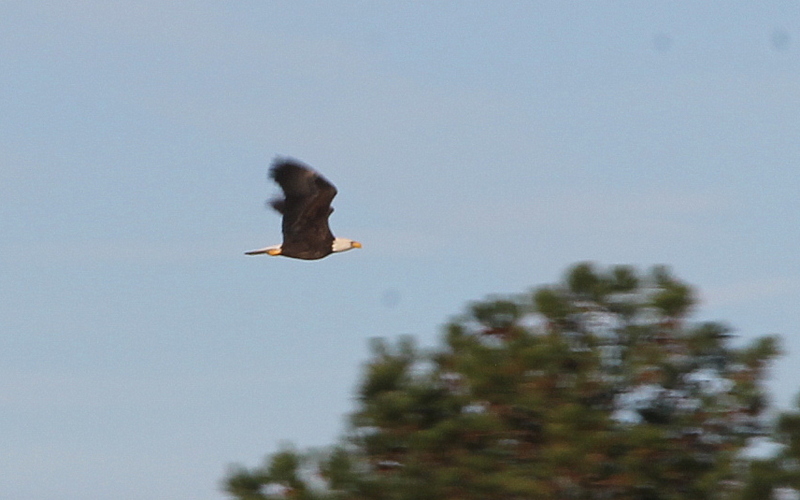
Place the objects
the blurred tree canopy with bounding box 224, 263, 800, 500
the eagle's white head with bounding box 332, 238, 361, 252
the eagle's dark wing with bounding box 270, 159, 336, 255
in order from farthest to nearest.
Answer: the eagle's white head with bounding box 332, 238, 361, 252, the eagle's dark wing with bounding box 270, 159, 336, 255, the blurred tree canopy with bounding box 224, 263, 800, 500

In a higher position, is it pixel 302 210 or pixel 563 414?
pixel 302 210

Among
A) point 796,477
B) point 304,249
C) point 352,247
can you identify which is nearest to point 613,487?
point 796,477

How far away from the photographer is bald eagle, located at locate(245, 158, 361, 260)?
59.7 feet

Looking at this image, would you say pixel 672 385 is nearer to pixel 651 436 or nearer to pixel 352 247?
pixel 651 436

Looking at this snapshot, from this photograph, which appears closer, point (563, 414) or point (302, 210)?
point (563, 414)

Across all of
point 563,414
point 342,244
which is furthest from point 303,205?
point 563,414

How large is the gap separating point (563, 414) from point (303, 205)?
6449 mm

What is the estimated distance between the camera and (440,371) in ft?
48.8

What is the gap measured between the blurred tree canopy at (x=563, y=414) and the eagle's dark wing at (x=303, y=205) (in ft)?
13.3

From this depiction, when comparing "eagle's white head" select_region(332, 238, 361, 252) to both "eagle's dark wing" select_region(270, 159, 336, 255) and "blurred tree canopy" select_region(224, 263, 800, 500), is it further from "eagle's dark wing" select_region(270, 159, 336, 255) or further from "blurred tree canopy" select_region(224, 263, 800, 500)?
"blurred tree canopy" select_region(224, 263, 800, 500)

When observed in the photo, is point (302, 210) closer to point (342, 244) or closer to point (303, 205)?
point (303, 205)

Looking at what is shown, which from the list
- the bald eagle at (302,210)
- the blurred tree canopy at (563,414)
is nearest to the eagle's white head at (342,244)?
the bald eagle at (302,210)

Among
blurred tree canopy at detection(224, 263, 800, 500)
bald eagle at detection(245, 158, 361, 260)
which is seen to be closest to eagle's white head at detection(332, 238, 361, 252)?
bald eagle at detection(245, 158, 361, 260)

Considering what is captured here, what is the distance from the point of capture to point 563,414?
13.1 m
